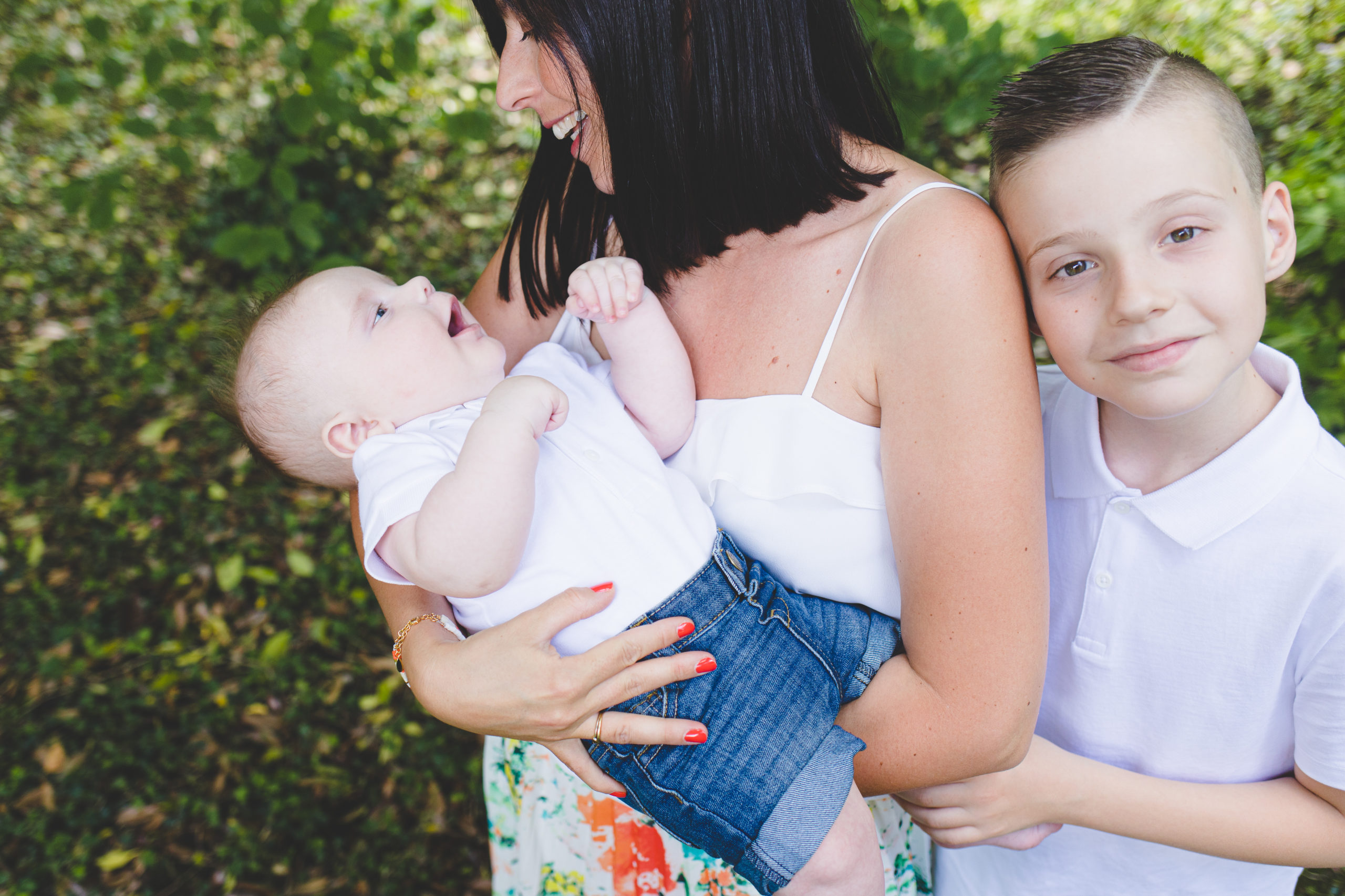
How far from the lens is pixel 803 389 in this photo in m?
1.38

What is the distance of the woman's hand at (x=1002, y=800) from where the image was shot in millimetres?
1355

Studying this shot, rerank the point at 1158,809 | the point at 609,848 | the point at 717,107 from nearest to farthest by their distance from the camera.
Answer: the point at 1158,809 < the point at 717,107 < the point at 609,848

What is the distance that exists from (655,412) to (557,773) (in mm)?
814

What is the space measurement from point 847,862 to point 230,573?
3183 mm

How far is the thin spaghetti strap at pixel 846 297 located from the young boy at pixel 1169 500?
0.12 m

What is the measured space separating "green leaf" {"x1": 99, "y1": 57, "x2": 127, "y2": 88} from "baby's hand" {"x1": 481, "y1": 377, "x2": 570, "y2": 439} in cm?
328

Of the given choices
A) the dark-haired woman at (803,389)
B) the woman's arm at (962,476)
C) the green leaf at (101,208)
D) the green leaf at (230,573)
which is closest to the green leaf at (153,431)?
the green leaf at (230,573)

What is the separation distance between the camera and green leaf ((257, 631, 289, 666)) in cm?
Result: 339

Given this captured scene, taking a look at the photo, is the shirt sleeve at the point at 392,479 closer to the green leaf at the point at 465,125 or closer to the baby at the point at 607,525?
the baby at the point at 607,525

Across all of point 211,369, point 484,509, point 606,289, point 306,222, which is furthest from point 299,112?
point 484,509

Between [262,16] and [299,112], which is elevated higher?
[262,16]

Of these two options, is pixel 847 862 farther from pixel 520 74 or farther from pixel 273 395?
pixel 520 74

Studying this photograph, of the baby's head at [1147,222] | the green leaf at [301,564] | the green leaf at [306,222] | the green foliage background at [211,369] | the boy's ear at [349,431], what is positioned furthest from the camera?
the green leaf at [306,222]

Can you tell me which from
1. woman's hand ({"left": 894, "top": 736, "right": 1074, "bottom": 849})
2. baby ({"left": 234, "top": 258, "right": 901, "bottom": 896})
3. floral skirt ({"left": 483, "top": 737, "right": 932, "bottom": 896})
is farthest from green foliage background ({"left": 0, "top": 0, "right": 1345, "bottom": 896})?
woman's hand ({"left": 894, "top": 736, "right": 1074, "bottom": 849})
